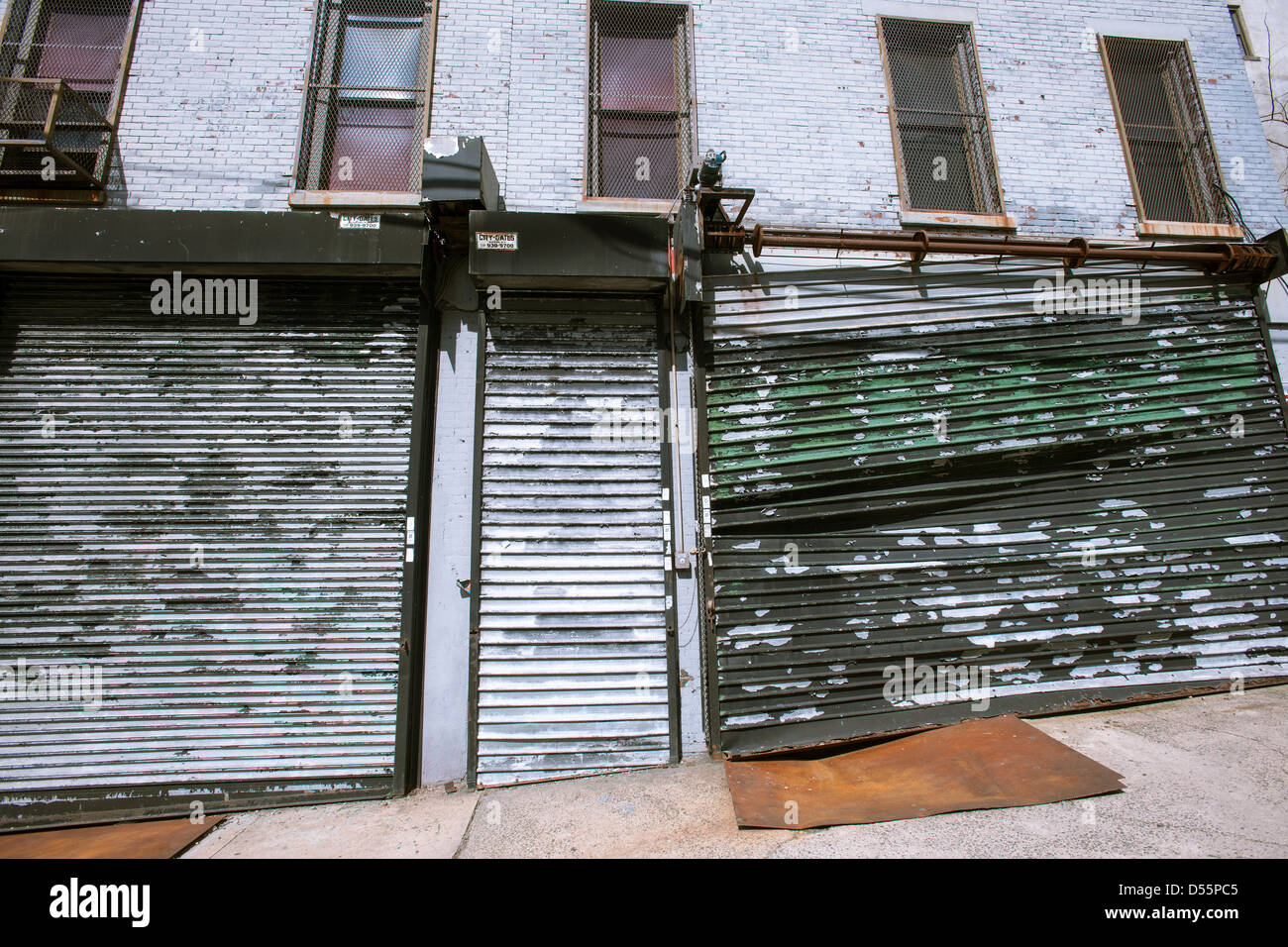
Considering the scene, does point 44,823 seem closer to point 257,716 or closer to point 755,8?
point 257,716

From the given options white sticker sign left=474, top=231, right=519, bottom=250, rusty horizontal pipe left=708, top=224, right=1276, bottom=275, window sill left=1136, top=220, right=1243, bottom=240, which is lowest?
white sticker sign left=474, top=231, right=519, bottom=250

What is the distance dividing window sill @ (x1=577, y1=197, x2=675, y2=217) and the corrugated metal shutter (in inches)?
42.3

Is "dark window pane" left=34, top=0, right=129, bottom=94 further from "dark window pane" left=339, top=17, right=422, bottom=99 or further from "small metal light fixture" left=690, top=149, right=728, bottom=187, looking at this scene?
"small metal light fixture" left=690, top=149, right=728, bottom=187

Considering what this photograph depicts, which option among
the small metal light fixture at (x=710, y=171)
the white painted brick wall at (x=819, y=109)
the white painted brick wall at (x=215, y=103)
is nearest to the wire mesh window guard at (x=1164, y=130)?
the white painted brick wall at (x=819, y=109)

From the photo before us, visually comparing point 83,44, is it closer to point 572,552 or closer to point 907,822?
point 572,552

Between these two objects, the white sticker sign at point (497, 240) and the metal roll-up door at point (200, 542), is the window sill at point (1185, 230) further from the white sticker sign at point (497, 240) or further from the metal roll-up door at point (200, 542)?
the metal roll-up door at point (200, 542)

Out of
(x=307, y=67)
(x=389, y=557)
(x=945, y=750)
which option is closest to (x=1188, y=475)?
(x=945, y=750)

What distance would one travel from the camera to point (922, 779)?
179 inches

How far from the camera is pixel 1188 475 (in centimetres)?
→ 625

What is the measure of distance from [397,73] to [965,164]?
6337 mm

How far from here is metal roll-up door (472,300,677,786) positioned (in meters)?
5.45

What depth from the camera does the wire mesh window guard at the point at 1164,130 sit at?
721cm

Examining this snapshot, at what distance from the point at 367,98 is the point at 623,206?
3.05 metres

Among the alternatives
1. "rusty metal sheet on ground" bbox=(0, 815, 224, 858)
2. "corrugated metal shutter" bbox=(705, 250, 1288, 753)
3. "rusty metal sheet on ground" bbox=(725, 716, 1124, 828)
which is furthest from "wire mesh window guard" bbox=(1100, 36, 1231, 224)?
"rusty metal sheet on ground" bbox=(0, 815, 224, 858)
